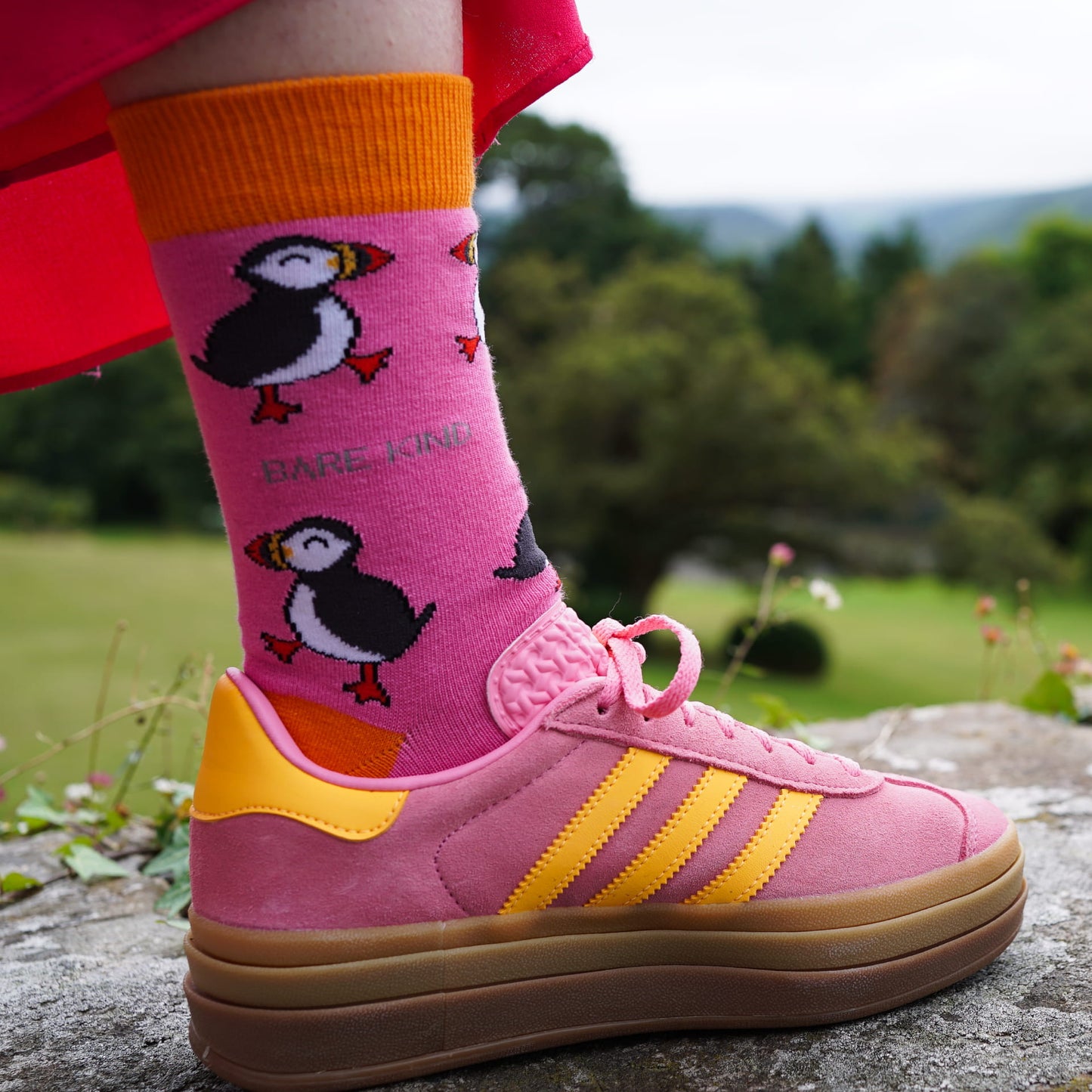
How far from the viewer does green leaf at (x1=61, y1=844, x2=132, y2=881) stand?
1061 mm

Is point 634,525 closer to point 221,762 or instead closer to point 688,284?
point 688,284

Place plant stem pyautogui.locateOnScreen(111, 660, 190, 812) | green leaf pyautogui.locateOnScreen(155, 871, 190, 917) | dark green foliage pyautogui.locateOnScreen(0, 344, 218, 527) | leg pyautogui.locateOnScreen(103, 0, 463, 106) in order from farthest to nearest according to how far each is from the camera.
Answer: dark green foliage pyautogui.locateOnScreen(0, 344, 218, 527) → plant stem pyautogui.locateOnScreen(111, 660, 190, 812) → green leaf pyautogui.locateOnScreen(155, 871, 190, 917) → leg pyautogui.locateOnScreen(103, 0, 463, 106)

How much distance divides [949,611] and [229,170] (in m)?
14.6

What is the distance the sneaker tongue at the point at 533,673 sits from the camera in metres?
0.71

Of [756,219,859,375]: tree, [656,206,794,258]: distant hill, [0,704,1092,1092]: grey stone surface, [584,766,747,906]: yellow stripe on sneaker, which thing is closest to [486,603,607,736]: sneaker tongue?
[584,766,747,906]: yellow stripe on sneaker

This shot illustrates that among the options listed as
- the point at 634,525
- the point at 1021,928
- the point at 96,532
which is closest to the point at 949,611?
the point at 634,525

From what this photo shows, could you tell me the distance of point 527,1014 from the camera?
0.70 m

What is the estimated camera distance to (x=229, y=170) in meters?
0.61

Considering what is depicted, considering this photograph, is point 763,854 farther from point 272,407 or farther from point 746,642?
point 746,642

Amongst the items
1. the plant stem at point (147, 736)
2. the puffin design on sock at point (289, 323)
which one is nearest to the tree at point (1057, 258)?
the plant stem at point (147, 736)

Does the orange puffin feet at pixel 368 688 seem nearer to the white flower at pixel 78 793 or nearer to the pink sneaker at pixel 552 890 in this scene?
the pink sneaker at pixel 552 890

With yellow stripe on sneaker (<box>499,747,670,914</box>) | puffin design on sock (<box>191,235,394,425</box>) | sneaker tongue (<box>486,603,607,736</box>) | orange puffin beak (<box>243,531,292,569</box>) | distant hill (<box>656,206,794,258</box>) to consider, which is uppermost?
distant hill (<box>656,206,794,258</box>)

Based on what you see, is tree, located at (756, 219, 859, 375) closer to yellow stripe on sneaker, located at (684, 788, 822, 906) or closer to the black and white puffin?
yellow stripe on sneaker, located at (684, 788, 822, 906)

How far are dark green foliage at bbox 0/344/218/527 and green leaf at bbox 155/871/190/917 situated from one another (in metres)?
13.6
